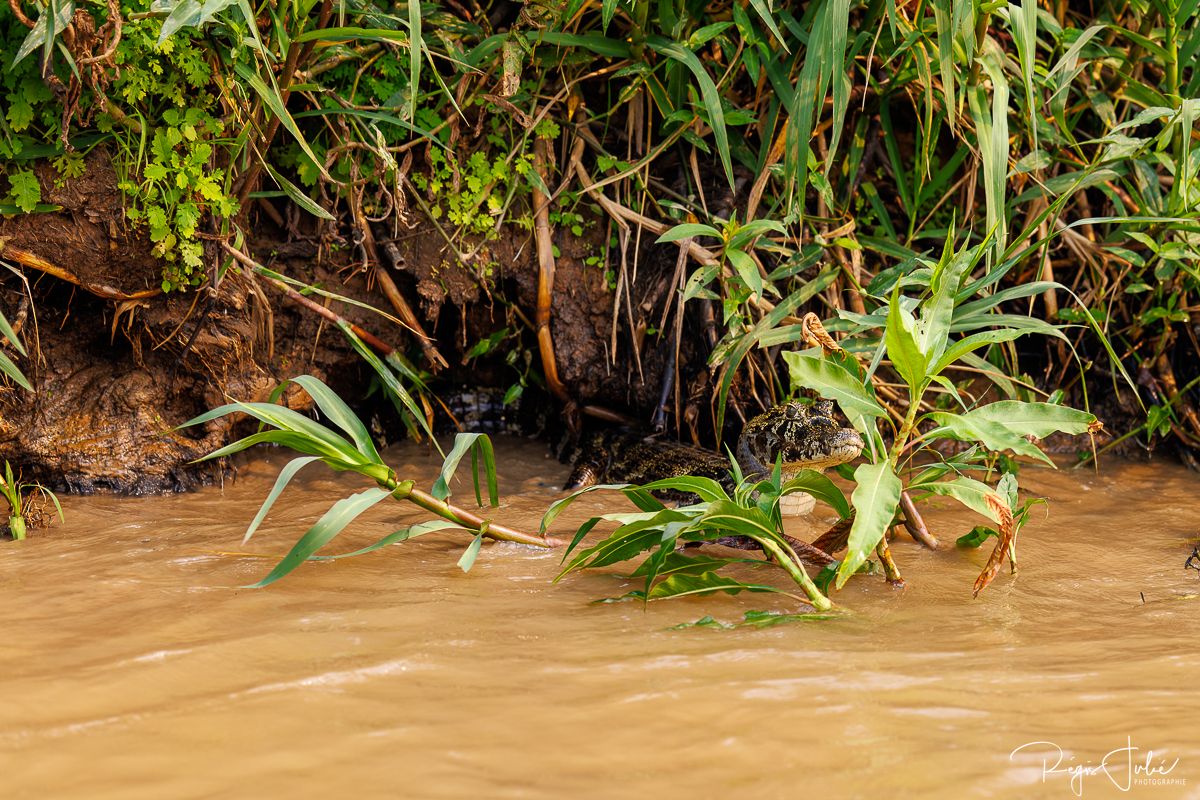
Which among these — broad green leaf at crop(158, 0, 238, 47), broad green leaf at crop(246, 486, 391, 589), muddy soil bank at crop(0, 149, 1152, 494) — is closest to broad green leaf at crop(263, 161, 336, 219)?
muddy soil bank at crop(0, 149, 1152, 494)

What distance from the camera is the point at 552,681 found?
173 centimetres

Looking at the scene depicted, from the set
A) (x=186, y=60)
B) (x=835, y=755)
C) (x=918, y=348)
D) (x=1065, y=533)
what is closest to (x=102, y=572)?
(x=186, y=60)

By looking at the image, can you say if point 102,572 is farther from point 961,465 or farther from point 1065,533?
point 1065,533

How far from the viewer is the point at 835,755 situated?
4.73 feet

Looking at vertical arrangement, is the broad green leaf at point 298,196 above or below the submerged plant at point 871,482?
above

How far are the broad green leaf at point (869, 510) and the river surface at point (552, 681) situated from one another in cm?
18

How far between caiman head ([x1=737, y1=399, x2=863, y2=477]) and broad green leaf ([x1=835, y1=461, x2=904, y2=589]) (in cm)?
150

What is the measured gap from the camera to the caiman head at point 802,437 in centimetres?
374

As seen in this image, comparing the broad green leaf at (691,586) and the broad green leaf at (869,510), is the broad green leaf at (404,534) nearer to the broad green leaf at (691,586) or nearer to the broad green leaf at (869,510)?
the broad green leaf at (691,586)

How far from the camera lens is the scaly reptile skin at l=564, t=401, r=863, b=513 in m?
3.77

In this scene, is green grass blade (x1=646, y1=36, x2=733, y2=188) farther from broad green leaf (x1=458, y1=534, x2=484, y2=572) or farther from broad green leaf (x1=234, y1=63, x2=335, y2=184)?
broad green leaf (x1=458, y1=534, x2=484, y2=572)

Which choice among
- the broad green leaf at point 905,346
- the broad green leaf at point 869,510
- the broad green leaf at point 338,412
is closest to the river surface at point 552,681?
the broad green leaf at point 869,510

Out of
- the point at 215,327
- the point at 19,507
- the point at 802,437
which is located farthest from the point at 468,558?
the point at 802,437

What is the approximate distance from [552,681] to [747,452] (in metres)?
2.49
